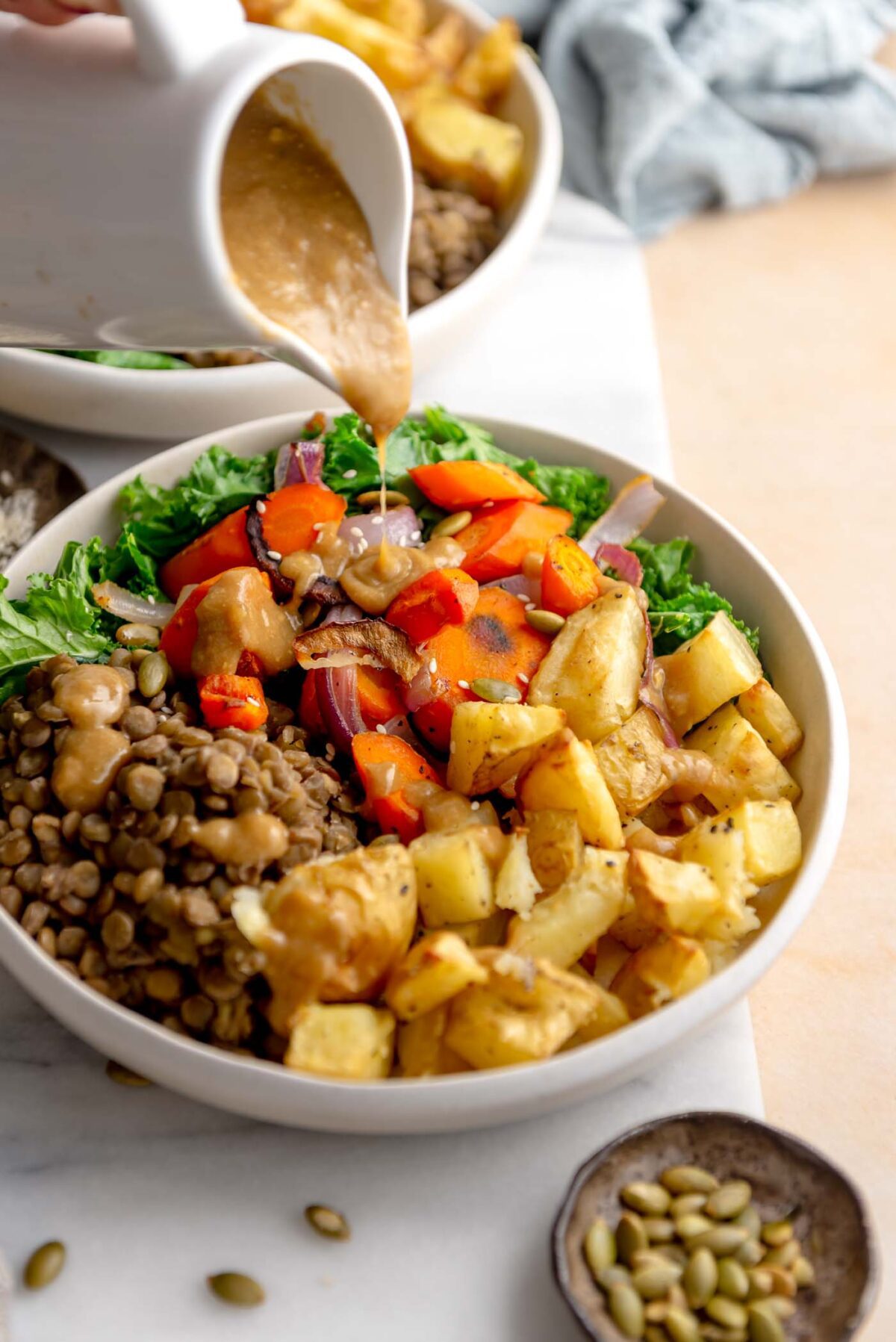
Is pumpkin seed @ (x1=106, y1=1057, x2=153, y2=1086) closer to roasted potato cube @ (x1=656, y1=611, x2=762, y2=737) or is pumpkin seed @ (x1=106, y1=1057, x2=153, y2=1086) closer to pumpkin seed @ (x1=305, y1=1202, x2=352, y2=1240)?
pumpkin seed @ (x1=305, y1=1202, x2=352, y2=1240)

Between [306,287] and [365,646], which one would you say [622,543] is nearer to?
[365,646]

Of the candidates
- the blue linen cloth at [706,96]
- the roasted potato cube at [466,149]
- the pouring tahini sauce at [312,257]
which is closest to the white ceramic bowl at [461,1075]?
the pouring tahini sauce at [312,257]

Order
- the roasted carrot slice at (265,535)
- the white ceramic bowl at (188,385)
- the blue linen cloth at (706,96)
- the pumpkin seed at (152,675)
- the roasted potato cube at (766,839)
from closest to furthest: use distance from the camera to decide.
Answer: the roasted potato cube at (766,839)
the pumpkin seed at (152,675)
the roasted carrot slice at (265,535)
the white ceramic bowl at (188,385)
the blue linen cloth at (706,96)

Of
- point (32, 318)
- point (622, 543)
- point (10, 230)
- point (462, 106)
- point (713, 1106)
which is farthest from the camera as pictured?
point (462, 106)

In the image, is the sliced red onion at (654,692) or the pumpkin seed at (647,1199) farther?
the sliced red onion at (654,692)

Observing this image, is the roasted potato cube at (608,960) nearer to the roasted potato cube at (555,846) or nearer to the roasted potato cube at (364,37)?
the roasted potato cube at (555,846)

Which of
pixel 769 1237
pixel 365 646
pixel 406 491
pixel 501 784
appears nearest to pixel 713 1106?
pixel 769 1237

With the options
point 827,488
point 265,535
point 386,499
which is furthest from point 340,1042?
point 827,488
